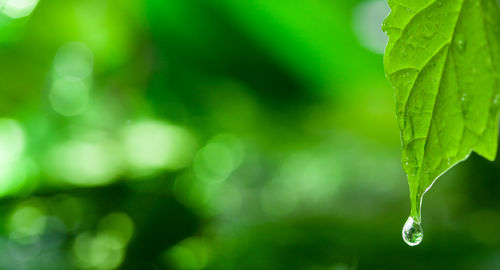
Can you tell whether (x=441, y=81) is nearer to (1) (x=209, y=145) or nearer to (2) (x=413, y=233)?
(2) (x=413, y=233)

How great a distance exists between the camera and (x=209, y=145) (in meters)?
1.21

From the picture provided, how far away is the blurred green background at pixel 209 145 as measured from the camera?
2.66 ft

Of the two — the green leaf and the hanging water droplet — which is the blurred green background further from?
the green leaf

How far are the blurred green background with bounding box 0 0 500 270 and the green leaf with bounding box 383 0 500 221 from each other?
21.4 inches

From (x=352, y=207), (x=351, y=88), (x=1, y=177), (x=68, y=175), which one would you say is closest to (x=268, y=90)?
(x=351, y=88)

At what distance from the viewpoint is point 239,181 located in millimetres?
1258

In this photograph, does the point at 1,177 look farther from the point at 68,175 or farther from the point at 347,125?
the point at 347,125

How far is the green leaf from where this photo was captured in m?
0.21

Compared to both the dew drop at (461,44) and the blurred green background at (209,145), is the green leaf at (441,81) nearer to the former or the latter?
the dew drop at (461,44)

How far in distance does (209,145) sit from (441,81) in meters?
1.01

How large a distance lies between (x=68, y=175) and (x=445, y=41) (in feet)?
2.69

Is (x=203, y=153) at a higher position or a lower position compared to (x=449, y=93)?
higher

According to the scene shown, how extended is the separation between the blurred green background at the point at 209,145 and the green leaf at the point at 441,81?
54 cm

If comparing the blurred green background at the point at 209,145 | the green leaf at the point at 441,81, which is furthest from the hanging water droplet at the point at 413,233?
the blurred green background at the point at 209,145
